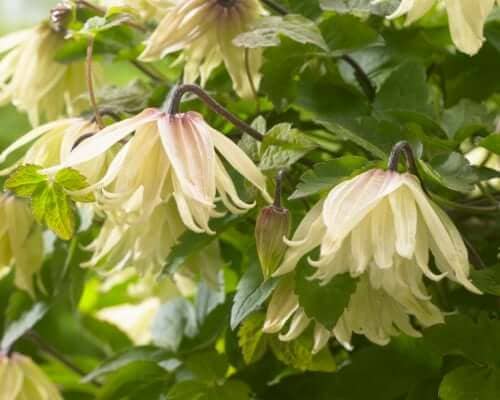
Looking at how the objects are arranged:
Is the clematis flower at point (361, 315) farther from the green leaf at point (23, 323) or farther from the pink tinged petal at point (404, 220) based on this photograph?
the green leaf at point (23, 323)

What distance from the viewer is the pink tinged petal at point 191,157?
56 cm

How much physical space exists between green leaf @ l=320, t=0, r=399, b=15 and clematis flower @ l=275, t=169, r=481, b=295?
6.2 inches

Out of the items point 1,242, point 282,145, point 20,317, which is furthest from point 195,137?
point 20,317

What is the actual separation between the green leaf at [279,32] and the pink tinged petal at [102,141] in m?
0.09

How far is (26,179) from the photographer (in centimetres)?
58

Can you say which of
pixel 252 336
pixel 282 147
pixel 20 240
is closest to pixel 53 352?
pixel 20 240

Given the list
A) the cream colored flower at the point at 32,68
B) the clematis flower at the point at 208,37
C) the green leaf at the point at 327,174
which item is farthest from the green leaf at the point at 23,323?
the green leaf at the point at 327,174

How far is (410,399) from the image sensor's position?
2.20 ft

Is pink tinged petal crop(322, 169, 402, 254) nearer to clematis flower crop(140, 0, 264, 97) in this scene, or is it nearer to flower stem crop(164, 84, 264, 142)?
flower stem crop(164, 84, 264, 142)

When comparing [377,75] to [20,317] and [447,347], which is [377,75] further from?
[20,317]

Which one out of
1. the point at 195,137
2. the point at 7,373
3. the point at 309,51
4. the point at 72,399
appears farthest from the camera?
the point at 72,399

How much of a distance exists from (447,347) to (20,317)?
16.6 inches

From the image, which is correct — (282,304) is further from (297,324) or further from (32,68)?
(32,68)

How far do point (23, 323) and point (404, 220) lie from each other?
0.46m
